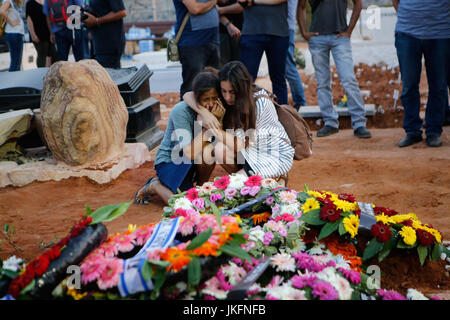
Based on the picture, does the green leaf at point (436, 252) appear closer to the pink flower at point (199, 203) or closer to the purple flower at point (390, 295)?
the purple flower at point (390, 295)

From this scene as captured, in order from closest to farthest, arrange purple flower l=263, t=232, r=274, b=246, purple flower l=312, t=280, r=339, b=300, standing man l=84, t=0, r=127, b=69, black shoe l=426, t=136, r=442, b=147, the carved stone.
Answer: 1. purple flower l=312, t=280, r=339, b=300
2. purple flower l=263, t=232, r=274, b=246
3. the carved stone
4. black shoe l=426, t=136, r=442, b=147
5. standing man l=84, t=0, r=127, b=69

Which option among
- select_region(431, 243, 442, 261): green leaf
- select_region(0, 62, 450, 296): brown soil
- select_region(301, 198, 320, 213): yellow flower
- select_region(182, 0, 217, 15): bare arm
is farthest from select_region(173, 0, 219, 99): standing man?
select_region(431, 243, 442, 261): green leaf

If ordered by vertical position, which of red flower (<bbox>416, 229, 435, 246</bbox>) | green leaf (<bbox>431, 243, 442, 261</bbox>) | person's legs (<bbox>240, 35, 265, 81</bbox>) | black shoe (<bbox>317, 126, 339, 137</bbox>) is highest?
person's legs (<bbox>240, 35, 265, 81</bbox>)

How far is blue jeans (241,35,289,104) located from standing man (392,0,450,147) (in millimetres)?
1287

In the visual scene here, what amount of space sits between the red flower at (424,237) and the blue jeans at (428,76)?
10.6 feet

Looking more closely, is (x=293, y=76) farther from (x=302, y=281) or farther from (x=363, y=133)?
(x=302, y=281)

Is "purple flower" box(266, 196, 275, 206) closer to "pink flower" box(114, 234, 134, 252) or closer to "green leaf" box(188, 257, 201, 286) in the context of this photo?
"pink flower" box(114, 234, 134, 252)

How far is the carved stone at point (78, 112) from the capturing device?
436cm

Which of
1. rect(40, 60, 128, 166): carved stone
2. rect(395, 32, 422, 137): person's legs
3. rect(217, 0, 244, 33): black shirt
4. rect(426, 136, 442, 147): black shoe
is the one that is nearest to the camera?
rect(40, 60, 128, 166): carved stone

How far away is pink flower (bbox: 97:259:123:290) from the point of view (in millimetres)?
1505

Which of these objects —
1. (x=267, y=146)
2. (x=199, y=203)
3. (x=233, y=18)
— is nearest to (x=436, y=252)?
(x=199, y=203)

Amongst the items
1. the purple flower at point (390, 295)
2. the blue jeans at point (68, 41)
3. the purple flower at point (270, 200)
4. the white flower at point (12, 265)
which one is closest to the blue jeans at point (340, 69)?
the blue jeans at point (68, 41)

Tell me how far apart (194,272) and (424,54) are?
453 cm

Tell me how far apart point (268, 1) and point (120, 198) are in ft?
9.21
